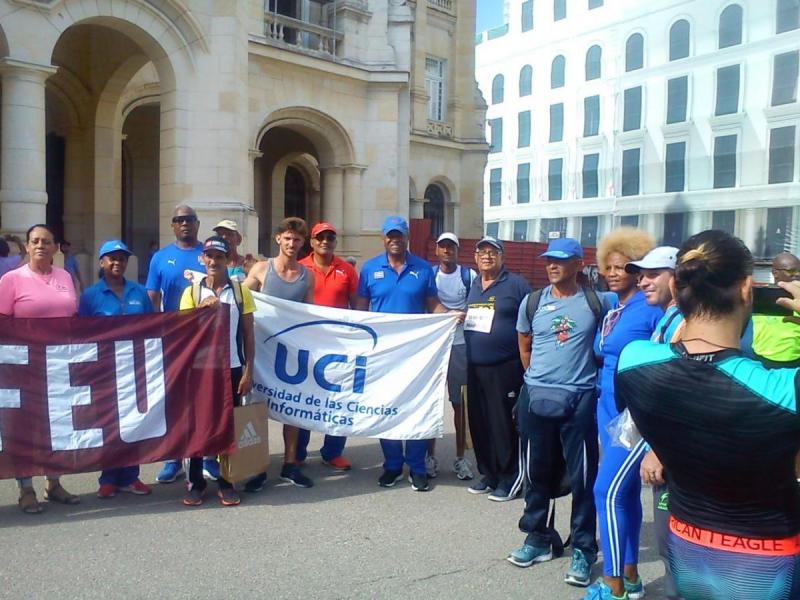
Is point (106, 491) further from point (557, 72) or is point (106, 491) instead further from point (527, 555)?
point (557, 72)

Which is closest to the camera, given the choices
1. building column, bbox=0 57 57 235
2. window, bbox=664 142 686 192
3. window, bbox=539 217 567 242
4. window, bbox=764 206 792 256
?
building column, bbox=0 57 57 235

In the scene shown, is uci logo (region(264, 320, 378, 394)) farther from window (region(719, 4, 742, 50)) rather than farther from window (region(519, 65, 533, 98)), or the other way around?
window (region(519, 65, 533, 98))

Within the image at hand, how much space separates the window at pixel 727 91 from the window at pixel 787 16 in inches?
160

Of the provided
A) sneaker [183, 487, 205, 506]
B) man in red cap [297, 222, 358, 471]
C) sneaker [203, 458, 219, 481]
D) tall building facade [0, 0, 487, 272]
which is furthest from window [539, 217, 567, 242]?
sneaker [183, 487, 205, 506]

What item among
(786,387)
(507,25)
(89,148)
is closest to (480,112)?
(89,148)

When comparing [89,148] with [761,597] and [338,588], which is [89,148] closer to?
[338,588]

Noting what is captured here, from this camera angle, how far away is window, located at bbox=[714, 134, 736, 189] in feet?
98.8

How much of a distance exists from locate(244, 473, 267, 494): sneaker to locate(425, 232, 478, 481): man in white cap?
1411mm

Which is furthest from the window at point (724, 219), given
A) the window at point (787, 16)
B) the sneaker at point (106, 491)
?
the sneaker at point (106, 491)

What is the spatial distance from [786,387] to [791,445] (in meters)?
0.17

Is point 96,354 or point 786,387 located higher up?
point 786,387

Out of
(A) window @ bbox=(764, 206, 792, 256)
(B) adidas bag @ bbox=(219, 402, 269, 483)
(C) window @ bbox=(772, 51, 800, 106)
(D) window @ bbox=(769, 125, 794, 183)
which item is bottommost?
(B) adidas bag @ bbox=(219, 402, 269, 483)

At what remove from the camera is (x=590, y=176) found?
4747 cm

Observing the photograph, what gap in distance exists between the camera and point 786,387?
196cm
